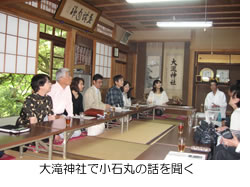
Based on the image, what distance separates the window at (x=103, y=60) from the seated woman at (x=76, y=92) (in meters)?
2.39

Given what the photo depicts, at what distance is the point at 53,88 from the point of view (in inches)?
158

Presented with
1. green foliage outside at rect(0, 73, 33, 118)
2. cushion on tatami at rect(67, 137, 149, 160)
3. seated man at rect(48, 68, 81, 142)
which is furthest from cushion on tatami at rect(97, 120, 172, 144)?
green foliage outside at rect(0, 73, 33, 118)

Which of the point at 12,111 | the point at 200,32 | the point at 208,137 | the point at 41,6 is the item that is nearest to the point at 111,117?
the point at 208,137

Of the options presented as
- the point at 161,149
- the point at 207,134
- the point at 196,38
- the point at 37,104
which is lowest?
the point at 161,149

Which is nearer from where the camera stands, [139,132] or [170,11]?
[139,132]

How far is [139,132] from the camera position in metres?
4.80

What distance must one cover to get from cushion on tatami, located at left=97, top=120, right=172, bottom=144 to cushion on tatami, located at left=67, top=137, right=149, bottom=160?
0.29 metres

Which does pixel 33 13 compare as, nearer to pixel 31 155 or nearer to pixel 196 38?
pixel 31 155

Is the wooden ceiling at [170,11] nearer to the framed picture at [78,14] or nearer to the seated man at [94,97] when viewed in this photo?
the framed picture at [78,14]

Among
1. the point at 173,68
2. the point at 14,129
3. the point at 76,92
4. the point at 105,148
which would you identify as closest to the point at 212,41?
the point at 173,68

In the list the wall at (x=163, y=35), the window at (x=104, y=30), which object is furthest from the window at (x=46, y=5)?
the wall at (x=163, y=35)

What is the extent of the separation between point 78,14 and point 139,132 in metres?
2.64

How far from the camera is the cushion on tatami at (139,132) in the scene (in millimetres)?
4281

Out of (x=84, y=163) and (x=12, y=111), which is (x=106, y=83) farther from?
(x=84, y=163)
